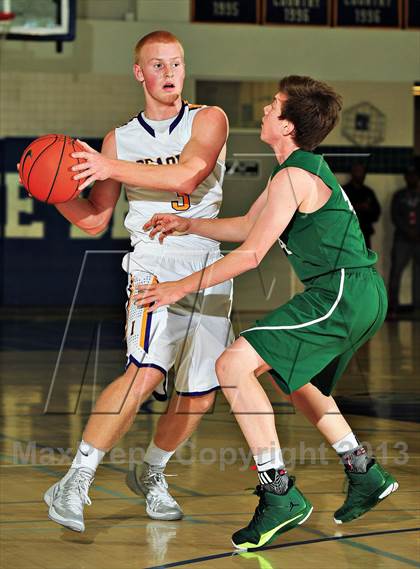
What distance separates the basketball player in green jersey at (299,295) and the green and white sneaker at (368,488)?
0.10 feet

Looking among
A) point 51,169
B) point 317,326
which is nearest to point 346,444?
point 317,326

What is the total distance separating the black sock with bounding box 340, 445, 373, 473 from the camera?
4523mm

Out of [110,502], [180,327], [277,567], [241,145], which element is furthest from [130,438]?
[241,145]

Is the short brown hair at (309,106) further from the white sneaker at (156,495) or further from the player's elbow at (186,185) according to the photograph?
the white sneaker at (156,495)

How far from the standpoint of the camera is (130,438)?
7.12 m

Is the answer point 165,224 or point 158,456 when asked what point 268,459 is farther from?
point 158,456

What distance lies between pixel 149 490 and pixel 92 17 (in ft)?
39.3

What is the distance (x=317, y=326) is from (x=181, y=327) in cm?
77

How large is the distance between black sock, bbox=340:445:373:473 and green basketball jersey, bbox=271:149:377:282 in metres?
0.67

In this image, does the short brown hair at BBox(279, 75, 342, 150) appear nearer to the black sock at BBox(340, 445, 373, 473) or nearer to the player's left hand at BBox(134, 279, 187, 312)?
the player's left hand at BBox(134, 279, 187, 312)

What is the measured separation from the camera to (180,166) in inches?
183

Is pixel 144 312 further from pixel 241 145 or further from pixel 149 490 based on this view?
pixel 241 145

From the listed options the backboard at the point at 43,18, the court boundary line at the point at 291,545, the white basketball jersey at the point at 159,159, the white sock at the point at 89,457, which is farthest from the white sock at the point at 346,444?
the backboard at the point at 43,18

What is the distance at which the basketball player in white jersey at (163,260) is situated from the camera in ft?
15.4
